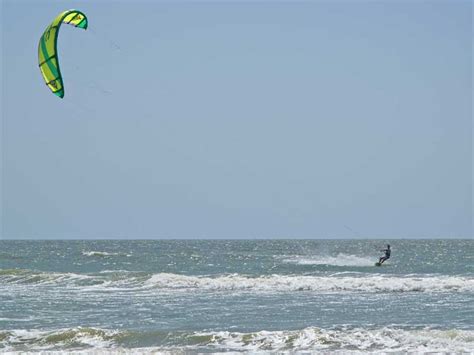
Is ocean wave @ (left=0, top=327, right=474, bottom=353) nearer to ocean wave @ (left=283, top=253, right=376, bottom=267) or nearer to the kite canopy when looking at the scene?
the kite canopy

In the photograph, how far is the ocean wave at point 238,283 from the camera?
81.9ft

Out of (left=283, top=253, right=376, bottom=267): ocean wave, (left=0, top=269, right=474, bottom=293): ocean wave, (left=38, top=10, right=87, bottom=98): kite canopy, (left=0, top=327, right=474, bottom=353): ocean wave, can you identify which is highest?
(left=38, top=10, right=87, bottom=98): kite canopy

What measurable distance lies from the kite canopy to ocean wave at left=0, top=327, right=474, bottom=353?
206 inches

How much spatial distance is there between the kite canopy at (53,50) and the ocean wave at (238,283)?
967 centimetres

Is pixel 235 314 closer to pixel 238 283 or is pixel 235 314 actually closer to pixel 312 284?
pixel 312 284

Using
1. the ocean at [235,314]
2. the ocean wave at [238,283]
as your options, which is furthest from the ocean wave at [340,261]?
the ocean at [235,314]

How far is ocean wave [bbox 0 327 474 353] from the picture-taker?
47.3 feet

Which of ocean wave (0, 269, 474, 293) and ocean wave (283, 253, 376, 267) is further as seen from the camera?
ocean wave (283, 253, 376, 267)

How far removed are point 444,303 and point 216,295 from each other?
21.5 feet

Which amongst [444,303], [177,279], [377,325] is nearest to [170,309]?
[377,325]

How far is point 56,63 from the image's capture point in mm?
17406

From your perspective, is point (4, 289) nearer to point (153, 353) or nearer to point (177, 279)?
point (177, 279)

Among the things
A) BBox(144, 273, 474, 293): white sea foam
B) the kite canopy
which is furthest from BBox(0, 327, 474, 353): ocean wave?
BBox(144, 273, 474, 293): white sea foam

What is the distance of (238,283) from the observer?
2716cm
